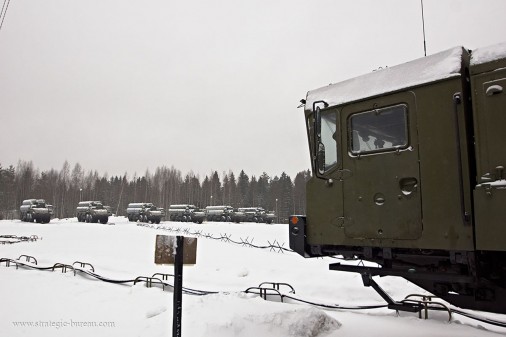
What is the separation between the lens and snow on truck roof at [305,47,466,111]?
4.29m

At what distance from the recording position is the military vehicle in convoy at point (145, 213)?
37.5 m

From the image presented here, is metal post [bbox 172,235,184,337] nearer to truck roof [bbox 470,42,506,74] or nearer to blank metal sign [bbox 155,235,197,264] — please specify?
blank metal sign [bbox 155,235,197,264]

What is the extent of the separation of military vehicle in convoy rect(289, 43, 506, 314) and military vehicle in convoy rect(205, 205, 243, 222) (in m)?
36.2

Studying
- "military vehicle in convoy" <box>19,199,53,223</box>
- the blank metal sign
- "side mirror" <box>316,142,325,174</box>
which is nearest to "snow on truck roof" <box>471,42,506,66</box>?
"side mirror" <box>316,142,325,174</box>

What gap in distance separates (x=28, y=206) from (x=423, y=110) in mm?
41104

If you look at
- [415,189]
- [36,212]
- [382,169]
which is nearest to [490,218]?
[415,189]

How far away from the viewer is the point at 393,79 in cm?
472

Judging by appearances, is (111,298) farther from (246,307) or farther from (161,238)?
(161,238)

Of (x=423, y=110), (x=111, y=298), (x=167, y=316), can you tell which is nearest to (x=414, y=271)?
(x=423, y=110)

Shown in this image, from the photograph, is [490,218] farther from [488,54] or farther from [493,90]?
[488,54]

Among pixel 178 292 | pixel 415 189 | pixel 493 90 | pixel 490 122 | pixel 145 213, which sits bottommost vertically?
pixel 178 292

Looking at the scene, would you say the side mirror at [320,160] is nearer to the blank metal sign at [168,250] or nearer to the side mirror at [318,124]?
the side mirror at [318,124]

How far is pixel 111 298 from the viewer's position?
912 cm

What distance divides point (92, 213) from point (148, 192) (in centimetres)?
4653
